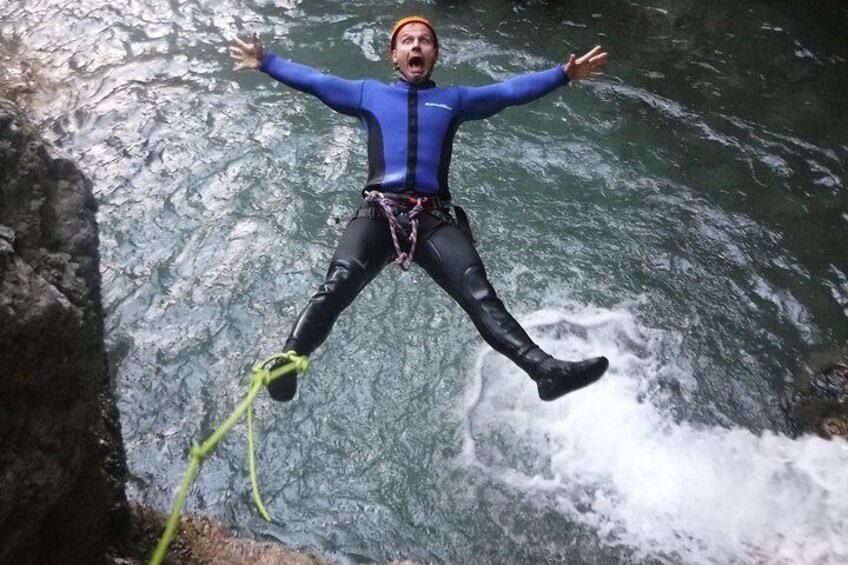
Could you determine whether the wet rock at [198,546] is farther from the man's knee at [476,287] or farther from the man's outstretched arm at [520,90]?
the man's outstretched arm at [520,90]

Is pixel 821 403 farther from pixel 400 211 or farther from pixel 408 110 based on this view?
pixel 408 110

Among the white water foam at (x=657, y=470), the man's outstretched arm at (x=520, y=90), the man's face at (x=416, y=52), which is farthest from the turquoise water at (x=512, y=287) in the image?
the man's face at (x=416, y=52)

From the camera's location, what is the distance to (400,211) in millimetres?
4020

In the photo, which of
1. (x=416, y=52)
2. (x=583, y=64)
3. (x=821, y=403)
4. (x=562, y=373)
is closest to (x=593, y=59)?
(x=583, y=64)

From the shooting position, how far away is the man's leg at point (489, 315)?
3283 millimetres

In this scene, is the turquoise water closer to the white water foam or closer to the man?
the white water foam

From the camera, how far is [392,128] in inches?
166

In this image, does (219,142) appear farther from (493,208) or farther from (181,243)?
(493,208)

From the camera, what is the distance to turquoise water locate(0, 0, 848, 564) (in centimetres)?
401

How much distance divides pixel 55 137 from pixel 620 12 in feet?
23.5

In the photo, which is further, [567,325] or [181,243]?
[181,243]

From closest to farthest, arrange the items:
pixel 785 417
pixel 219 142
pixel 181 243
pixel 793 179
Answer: pixel 785 417
pixel 181 243
pixel 793 179
pixel 219 142

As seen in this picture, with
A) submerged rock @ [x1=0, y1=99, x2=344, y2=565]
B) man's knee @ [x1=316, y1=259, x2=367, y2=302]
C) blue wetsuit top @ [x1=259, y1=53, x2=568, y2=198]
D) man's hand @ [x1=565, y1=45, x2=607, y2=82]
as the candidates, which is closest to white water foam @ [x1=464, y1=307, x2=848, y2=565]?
man's knee @ [x1=316, y1=259, x2=367, y2=302]

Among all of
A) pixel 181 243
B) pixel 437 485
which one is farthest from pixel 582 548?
pixel 181 243
